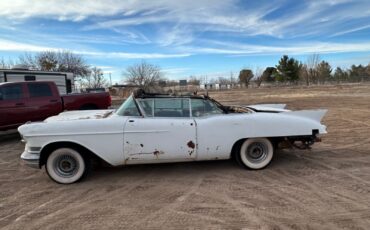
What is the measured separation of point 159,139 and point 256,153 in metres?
1.81

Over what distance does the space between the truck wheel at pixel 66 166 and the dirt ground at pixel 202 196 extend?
0.59 ft

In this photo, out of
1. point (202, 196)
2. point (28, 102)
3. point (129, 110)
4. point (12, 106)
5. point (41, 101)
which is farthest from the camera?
point (41, 101)

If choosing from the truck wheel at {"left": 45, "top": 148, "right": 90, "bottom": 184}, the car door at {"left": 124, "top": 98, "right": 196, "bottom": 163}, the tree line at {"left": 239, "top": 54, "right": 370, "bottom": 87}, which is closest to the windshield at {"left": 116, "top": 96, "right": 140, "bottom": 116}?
the car door at {"left": 124, "top": 98, "right": 196, "bottom": 163}

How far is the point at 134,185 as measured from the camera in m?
5.44

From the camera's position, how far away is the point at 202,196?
15.9 ft

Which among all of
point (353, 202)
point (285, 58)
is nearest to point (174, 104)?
point (353, 202)

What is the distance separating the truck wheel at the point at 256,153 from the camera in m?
5.96

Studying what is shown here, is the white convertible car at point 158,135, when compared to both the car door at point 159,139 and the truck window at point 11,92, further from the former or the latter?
the truck window at point 11,92

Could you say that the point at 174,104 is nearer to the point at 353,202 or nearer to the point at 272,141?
the point at 272,141

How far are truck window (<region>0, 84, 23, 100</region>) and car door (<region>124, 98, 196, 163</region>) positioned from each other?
239 inches

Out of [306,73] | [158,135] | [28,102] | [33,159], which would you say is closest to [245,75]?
[306,73]

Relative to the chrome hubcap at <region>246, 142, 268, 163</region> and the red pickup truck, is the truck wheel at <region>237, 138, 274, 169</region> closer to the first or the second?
the chrome hubcap at <region>246, 142, 268, 163</region>

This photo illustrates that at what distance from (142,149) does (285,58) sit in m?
77.8

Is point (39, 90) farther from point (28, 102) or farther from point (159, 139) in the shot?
point (159, 139)
